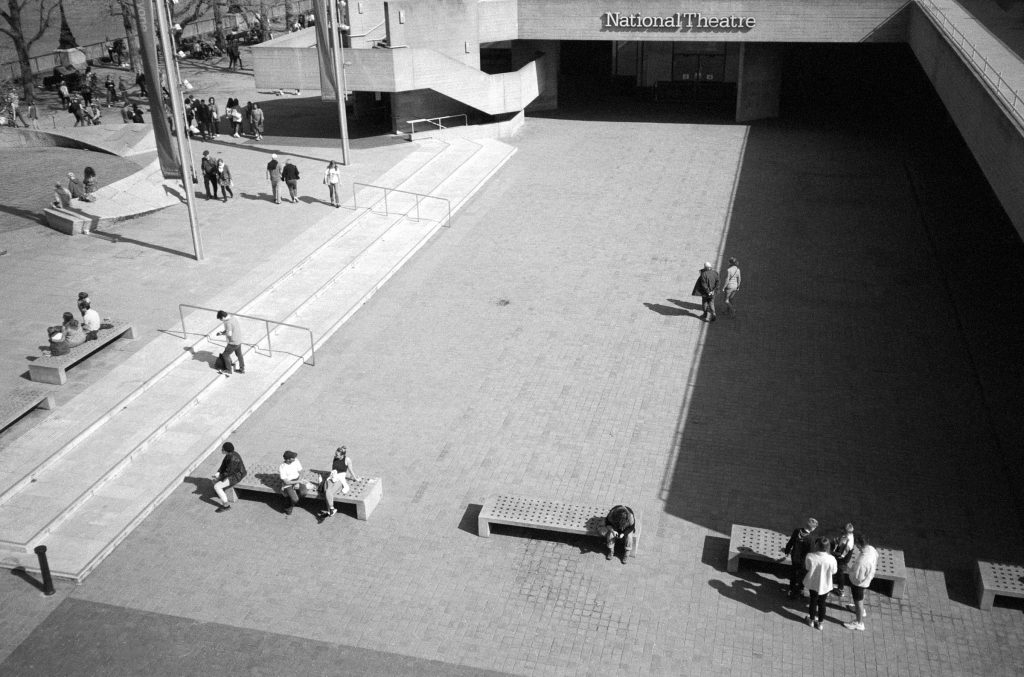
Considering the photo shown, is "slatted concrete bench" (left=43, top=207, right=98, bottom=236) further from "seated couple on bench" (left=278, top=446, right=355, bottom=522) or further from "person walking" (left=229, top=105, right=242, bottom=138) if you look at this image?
"seated couple on bench" (left=278, top=446, right=355, bottom=522)

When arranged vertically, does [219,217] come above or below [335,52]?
below

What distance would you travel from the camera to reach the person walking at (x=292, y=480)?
13.5m

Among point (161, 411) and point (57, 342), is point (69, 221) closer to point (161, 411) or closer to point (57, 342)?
point (57, 342)

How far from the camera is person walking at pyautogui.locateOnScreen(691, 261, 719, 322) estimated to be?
19.0 metres

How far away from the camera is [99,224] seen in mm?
24266

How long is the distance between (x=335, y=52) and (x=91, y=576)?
18.6 m

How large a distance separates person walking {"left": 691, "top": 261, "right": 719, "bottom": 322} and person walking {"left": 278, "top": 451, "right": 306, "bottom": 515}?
925cm

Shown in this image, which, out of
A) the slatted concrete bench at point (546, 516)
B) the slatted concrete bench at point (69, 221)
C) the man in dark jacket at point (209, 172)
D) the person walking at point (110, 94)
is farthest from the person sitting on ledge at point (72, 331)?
the person walking at point (110, 94)

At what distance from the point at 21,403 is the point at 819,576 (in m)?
12.5

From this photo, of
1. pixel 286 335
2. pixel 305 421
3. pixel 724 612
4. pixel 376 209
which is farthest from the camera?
pixel 376 209

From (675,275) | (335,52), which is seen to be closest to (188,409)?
(675,275)

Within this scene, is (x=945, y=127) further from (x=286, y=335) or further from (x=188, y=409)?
(x=188, y=409)

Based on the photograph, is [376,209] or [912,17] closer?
[376,209]

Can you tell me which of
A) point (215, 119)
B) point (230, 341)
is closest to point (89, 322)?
point (230, 341)
